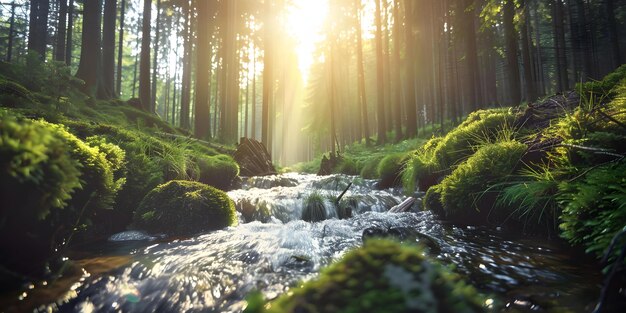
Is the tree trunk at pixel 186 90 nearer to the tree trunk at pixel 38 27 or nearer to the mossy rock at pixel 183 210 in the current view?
the tree trunk at pixel 38 27

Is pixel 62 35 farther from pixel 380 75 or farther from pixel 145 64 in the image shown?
pixel 380 75

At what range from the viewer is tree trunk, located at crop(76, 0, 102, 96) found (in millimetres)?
11844

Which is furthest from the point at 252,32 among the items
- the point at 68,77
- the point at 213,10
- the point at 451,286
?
the point at 451,286

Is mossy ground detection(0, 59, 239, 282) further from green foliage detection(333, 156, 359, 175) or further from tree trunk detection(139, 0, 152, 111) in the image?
tree trunk detection(139, 0, 152, 111)

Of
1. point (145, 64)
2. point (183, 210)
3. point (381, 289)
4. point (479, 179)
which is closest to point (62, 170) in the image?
point (381, 289)

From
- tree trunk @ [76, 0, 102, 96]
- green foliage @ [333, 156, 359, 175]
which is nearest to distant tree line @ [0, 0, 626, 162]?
tree trunk @ [76, 0, 102, 96]

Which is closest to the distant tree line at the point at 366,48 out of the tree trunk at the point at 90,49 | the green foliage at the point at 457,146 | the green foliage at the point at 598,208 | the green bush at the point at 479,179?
the tree trunk at the point at 90,49

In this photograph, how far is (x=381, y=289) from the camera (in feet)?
3.40

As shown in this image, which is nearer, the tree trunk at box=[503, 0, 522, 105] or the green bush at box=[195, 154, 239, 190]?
the green bush at box=[195, 154, 239, 190]

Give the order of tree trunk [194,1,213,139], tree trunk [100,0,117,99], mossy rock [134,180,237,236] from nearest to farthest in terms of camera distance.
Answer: mossy rock [134,180,237,236], tree trunk [100,0,117,99], tree trunk [194,1,213,139]

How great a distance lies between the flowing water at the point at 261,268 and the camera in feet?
7.28

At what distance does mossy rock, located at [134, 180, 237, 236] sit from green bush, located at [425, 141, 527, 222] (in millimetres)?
3636

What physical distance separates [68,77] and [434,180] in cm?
855

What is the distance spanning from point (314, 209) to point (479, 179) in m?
3.15
